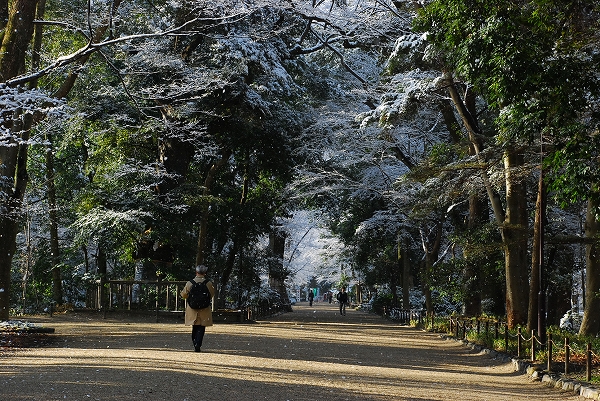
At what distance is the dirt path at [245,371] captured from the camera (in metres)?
7.49

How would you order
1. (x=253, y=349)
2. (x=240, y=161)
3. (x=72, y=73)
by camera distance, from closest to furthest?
(x=253, y=349)
(x=72, y=73)
(x=240, y=161)

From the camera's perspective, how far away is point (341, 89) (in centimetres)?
2770

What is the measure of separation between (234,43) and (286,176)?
6.66 metres

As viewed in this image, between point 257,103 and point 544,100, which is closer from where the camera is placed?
point 544,100

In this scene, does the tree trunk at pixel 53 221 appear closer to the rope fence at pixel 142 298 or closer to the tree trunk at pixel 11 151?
the rope fence at pixel 142 298

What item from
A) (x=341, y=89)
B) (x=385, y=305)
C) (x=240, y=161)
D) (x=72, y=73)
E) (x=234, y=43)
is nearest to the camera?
(x=72, y=73)

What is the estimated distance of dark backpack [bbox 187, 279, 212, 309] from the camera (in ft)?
36.6

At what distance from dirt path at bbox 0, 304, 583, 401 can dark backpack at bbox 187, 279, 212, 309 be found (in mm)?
814

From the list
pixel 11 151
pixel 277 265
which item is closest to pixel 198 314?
pixel 11 151

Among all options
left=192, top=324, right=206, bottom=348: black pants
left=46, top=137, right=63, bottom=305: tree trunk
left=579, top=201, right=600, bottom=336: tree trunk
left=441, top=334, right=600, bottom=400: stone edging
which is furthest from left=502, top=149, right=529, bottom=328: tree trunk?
left=46, top=137, right=63, bottom=305: tree trunk

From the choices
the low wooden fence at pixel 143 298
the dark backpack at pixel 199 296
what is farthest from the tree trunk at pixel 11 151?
the low wooden fence at pixel 143 298

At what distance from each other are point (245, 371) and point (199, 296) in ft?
7.24

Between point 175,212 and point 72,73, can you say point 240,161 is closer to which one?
point 175,212

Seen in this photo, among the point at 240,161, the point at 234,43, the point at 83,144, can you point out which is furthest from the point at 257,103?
the point at 83,144
